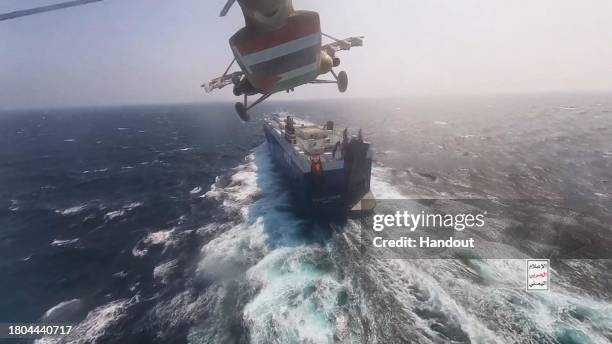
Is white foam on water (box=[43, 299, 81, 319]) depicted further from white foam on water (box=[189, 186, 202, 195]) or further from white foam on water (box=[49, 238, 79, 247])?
white foam on water (box=[189, 186, 202, 195])

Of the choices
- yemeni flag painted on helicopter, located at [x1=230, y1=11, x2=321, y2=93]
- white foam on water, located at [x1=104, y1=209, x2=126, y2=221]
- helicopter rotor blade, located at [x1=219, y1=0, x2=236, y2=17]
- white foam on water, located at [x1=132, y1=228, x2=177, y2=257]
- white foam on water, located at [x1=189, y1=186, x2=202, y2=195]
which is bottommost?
white foam on water, located at [x1=132, y1=228, x2=177, y2=257]

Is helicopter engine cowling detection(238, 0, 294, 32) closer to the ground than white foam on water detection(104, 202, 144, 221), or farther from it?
farther from it

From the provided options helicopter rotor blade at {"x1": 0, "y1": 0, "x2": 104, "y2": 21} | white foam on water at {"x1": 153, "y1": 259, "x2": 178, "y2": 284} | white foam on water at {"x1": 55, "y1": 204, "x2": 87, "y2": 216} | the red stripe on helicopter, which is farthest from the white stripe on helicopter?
white foam on water at {"x1": 55, "y1": 204, "x2": 87, "y2": 216}

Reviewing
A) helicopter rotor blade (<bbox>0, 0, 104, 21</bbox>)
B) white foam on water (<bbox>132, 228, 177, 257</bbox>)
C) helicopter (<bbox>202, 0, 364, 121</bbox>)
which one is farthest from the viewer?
white foam on water (<bbox>132, 228, 177, 257</bbox>)

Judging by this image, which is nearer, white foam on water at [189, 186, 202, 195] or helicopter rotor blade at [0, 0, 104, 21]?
helicopter rotor blade at [0, 0, 104, 21]

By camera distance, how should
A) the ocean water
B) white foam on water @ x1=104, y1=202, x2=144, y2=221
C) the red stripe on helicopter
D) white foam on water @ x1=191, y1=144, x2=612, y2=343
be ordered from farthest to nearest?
white foam on water @ x1=104, y1=202, x2=144, y2=221, the ocean water, white foam on water @ x1=191, y1=144, x2=612, y2=343, the red stripe on helicopter

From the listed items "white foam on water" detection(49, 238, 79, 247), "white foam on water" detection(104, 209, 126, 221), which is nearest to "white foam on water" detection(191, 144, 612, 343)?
"white foam on water" detection(49, 238, 79, 247)

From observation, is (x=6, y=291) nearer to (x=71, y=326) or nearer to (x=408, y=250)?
(x=71, y=326)

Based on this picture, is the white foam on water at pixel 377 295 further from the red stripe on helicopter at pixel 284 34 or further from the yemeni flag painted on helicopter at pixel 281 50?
the red stripe on helicopter at pixel 284 34
